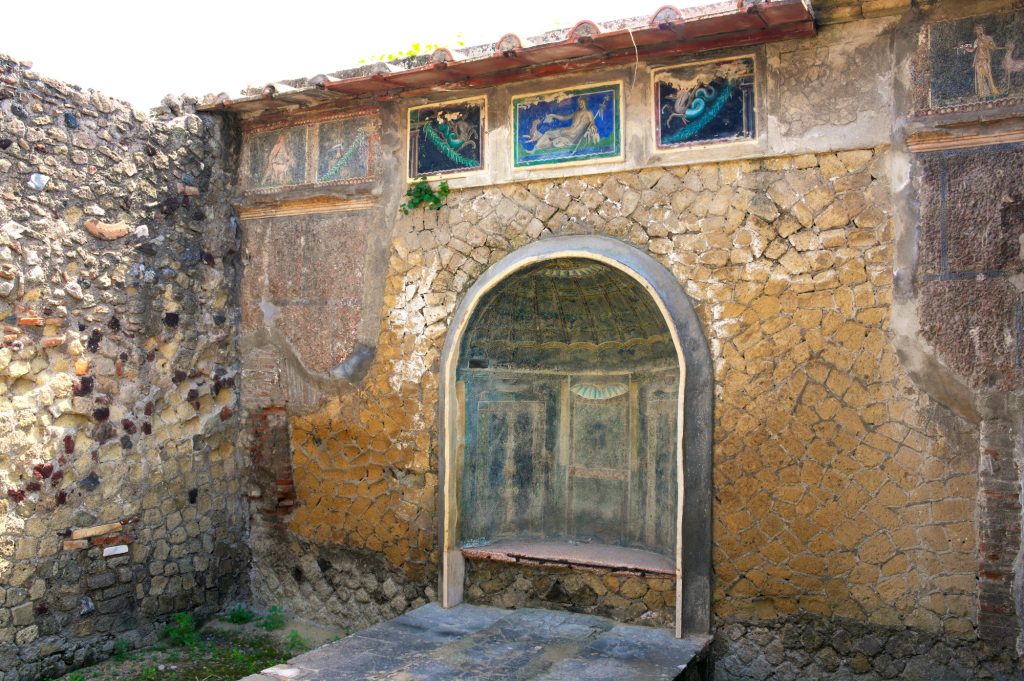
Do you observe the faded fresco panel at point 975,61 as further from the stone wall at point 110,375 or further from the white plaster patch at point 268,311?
the stone wall at point 110,375

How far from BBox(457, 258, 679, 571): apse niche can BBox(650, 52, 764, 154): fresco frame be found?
929mm

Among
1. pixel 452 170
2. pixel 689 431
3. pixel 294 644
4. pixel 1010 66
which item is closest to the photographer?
pixel 1010 66

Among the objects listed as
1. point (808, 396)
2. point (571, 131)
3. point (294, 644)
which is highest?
point (571, 131)

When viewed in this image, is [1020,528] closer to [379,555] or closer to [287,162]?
[379,555]

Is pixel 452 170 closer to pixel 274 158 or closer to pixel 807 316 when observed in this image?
pixel 274 158

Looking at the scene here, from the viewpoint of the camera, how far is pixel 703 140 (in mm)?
4984

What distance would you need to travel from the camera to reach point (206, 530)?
20.6ft

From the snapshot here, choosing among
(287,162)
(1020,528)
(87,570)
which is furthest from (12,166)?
(1020,528)

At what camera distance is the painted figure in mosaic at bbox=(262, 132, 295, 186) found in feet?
20.7

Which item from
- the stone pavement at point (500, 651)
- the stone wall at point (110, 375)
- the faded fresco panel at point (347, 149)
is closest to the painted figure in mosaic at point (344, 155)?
the faded fresco panel at point (347, 149)

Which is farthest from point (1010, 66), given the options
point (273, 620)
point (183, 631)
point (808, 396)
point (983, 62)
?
point (183, 631)

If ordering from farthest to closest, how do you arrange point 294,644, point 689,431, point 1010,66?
1. point 294,644
2. point 689,431
3. point 1010,66

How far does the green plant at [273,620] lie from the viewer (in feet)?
20.5

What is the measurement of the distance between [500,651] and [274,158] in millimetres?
3885
